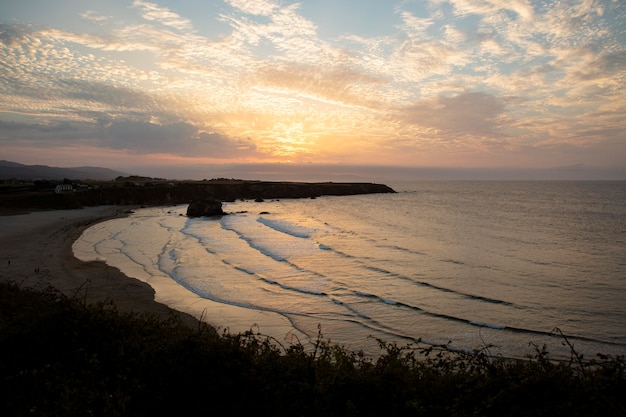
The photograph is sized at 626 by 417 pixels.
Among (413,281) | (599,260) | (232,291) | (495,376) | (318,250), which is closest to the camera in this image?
(495,376)

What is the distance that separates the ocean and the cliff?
2626 centimetres

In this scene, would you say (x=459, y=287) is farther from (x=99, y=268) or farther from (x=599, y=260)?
(x=99, y=268)

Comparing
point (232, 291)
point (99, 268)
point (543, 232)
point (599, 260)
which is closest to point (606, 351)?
point (232, 291)

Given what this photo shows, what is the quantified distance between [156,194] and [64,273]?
68.1 meters

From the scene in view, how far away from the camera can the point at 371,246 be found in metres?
33.2

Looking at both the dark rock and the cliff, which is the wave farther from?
→ the cliff

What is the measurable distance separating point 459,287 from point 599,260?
1356cm

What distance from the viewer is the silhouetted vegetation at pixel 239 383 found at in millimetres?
5852

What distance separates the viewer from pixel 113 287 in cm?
1828

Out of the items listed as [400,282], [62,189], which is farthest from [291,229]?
→ [62,189]

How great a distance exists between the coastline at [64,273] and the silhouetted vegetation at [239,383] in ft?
5.16

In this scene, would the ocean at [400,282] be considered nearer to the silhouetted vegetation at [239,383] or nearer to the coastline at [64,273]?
the silhouetted vegetation at [239,383]

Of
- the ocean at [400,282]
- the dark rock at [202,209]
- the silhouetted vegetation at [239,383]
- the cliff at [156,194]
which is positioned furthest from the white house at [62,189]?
the silhouetted vegetation at [239,383]

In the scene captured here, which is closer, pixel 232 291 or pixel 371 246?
pixel 232 291
